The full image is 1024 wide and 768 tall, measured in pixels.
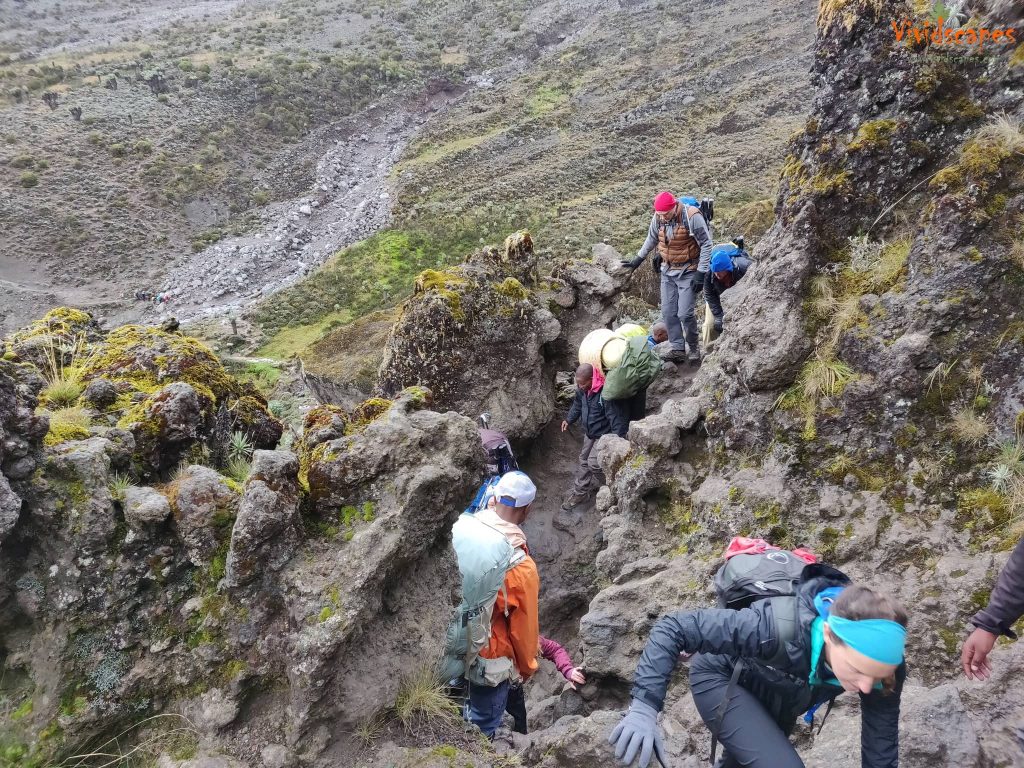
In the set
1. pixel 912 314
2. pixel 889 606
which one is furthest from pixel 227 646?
pixel 912 314

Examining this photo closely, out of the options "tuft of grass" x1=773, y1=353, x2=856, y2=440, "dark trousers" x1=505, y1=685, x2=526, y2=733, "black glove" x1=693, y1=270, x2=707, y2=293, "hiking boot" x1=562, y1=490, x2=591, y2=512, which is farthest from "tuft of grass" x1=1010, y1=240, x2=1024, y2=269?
"hiking boot" x1=562, y1=490, x2=591, y2=512

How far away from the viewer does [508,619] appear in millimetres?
4941

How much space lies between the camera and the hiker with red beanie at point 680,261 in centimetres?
856

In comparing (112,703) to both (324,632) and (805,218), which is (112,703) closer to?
(324,632)

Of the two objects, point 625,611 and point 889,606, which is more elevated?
point 889,606

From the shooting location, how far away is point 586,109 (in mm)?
48625

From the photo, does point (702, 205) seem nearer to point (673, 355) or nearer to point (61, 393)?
point (673, 355)

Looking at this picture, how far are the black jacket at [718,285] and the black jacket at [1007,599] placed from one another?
506 centimetres

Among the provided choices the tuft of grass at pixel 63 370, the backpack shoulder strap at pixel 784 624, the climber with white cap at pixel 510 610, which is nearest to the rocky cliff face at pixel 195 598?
the climber with white cap at pixel 510 610

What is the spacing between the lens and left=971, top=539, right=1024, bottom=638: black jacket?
3.42 meters

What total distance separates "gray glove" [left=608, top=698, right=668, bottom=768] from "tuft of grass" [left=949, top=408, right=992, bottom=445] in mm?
3535

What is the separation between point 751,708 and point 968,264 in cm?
400

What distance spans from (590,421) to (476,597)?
14.3 feet

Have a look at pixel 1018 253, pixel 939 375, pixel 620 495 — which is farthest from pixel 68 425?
pixel 1018 253
